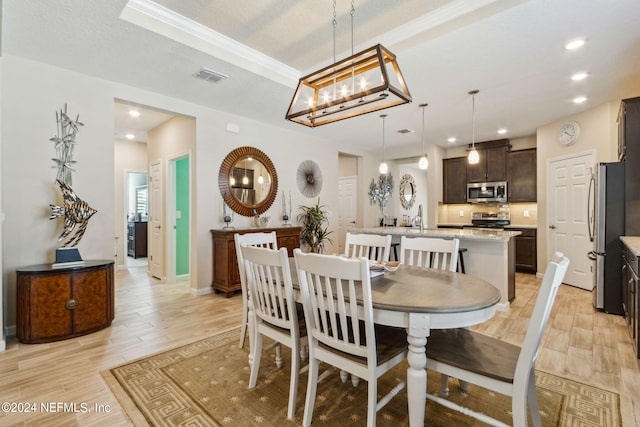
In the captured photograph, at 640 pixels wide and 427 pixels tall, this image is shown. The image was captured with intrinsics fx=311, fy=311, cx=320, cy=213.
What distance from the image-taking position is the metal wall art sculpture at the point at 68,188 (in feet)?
10.1

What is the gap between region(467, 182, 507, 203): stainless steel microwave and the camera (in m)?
6.25

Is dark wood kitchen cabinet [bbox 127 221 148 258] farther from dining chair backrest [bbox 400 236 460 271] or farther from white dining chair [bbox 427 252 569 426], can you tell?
white dining chair [bbox 427 252 569 426]

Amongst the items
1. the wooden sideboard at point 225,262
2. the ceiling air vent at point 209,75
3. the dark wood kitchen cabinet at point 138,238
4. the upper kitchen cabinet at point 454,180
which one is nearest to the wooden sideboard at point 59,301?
the wooden sideboard at point 225,262

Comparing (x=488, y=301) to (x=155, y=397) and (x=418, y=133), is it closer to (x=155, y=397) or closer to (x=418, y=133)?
(x=155, y=397)

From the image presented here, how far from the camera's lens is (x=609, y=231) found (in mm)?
3379

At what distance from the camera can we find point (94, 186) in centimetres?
338

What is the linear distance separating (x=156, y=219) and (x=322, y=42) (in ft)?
13.7

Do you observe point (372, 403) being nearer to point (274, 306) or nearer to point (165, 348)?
→ point (274, 306)

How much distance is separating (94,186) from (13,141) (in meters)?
0.74

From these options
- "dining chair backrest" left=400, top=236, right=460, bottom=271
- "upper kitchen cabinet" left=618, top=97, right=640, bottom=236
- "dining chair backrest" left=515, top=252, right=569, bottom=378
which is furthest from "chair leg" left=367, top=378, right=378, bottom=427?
"upper kitchen cabinet" left=618, top=97, right=640, bottom=236

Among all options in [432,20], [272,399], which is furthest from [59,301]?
[432,20]

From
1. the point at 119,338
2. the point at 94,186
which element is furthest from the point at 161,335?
the point at 94,186

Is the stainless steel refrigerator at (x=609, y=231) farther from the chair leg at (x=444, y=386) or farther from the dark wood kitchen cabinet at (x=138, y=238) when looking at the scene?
the dark wood kitchen cabinet at (x=138, y=238)

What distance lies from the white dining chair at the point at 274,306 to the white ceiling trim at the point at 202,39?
2.04 meters
